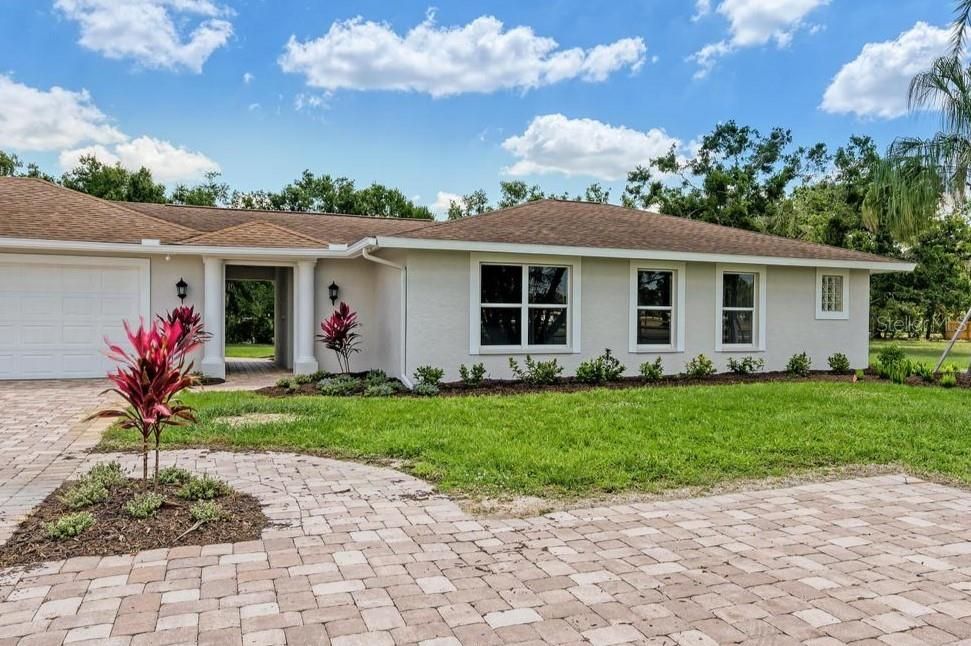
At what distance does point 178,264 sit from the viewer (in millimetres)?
13289

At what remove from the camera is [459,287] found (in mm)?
11734

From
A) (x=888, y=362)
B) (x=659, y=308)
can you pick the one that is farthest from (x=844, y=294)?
(x=659, y=308)

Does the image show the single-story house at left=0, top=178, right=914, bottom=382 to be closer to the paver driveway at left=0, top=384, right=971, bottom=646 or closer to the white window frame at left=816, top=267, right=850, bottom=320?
the white window frame at left=816, top=267, right=850, bottom=320

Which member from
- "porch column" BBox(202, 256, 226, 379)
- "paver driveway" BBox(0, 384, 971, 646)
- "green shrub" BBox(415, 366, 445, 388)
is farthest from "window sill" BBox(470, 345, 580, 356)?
"paver driveway" BBox(0, 384, 971, 646)

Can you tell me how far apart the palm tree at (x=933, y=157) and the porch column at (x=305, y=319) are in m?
11.2

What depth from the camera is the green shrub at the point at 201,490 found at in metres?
4.80

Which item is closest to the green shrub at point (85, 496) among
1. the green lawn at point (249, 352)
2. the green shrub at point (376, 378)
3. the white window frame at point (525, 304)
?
the green shrub at point (376, 378)

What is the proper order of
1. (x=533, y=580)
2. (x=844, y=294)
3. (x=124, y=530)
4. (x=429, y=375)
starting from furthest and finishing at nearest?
(x=844, y=294) < (x=429, y=375) < (x=124, y=530) < (x=533, y=580)

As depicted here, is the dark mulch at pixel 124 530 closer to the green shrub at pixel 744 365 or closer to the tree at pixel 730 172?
the green shrub at pixel 744 365

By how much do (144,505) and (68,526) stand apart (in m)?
0.45

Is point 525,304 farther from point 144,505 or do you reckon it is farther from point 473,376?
point 144,505

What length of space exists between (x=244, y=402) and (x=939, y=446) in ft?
27.5

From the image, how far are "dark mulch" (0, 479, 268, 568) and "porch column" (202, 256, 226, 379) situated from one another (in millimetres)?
8317

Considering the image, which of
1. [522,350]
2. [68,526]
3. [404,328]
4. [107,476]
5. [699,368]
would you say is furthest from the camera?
[699,368]
